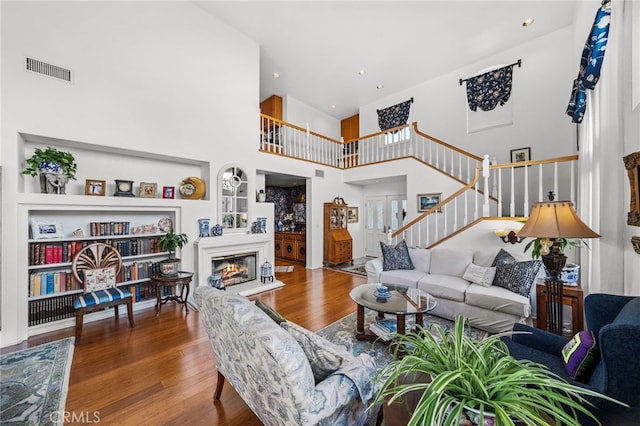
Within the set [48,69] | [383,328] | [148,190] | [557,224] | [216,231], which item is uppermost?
[48,69]

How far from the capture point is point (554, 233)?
184 centimetres

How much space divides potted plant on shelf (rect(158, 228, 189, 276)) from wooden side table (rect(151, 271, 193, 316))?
0.10 metres

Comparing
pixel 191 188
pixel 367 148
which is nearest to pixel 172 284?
pixel 191 188

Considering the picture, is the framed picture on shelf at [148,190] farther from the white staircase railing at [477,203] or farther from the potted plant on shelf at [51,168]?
the white staircase railing at [477,203]

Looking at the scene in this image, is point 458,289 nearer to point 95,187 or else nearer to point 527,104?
point 527,104

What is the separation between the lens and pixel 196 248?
4.01m

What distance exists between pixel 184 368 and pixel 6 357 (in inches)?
70.0

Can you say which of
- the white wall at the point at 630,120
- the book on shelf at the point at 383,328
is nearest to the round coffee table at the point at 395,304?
the book on shelf at the point at 383,328

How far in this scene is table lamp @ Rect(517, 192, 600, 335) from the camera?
1835 mm

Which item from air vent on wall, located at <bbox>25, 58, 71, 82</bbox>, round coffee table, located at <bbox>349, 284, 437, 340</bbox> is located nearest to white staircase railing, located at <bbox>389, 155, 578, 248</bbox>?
round coffee table, located at <bbox>349, 284, 437, 340</bbox>

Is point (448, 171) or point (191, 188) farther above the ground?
point (448, 171)

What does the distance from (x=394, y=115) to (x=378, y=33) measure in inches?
A: 111

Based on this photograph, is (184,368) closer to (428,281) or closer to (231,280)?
(231,280)

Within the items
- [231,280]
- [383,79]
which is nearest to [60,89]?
[231,280]
